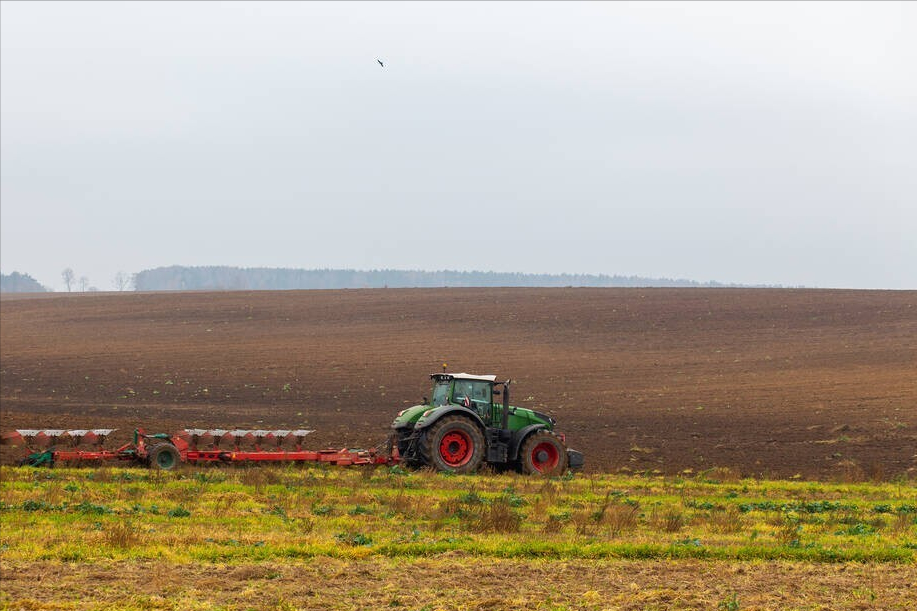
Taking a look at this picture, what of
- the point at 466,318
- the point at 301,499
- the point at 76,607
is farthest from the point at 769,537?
the point at 466,318

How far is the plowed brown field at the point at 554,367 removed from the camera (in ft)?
102

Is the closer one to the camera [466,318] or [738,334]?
[738,334]

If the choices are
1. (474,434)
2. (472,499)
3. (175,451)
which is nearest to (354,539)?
(472,499)

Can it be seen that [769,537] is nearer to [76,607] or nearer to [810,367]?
[76,607]

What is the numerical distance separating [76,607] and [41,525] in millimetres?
4822

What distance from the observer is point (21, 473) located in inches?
806

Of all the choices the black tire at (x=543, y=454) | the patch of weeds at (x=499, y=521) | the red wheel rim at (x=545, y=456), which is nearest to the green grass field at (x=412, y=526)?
the patch of weeds at (x=499, y=521)

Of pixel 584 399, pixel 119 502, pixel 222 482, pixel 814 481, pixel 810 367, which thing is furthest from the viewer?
pixel 810 367

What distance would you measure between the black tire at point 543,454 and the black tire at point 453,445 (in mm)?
933

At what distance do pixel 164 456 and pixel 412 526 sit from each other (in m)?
8.51

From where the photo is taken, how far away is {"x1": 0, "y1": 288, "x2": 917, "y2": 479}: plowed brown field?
3103 centimetres

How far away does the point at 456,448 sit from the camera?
2303 centimetres

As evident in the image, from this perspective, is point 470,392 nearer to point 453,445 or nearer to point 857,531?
point 453,445

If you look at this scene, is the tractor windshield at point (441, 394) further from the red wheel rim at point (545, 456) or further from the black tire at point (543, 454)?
the red wheel rim at point (545, 456)
